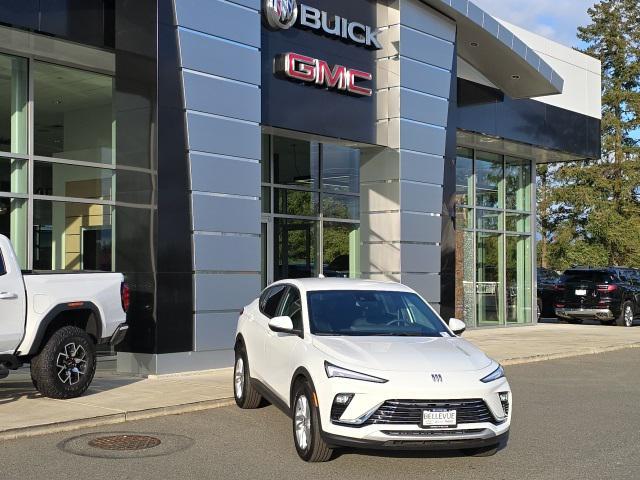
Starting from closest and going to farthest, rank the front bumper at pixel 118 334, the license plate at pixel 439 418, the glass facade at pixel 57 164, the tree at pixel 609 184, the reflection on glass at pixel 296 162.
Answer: the license plate at pixel 439 418 → the front bumper at pixel 118 334 → the glass facade at pixel 57 164 → the reflection on glass at pixel 296 162 → the tree at pixel 609 184

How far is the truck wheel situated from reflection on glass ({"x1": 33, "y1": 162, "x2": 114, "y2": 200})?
472 centimetres

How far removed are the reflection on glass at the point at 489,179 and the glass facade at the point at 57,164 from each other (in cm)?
1146

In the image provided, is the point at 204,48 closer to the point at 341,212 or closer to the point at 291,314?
the point at 291,314

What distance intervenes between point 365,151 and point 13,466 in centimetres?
1151

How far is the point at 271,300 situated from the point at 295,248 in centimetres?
986

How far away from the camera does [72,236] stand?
46.5ft

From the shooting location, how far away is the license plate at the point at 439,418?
6.54 meters

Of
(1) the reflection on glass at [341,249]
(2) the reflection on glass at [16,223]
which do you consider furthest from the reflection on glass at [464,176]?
(2) the reflection on glass at [16,223]

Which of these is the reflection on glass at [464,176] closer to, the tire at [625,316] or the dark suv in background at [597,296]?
the dark suv in background at [597,296]

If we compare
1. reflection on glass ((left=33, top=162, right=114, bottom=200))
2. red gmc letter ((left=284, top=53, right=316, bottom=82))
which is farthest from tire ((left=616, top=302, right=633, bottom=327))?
reflection on glass ((left=33, top=162, right=114, bottom=200))

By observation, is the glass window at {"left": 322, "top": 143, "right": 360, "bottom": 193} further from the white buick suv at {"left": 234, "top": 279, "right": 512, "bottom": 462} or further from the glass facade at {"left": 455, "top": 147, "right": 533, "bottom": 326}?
the white buick suv at {"left": 234, "top": 279, "right": 512, "bottom": 462}

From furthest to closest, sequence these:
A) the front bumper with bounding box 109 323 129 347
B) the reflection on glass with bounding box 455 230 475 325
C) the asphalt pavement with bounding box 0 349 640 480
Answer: the reflection on glass with bounding box 455 230 475 325, the front bumper with bounding box 109 323 129 347, the asphalt pavement with bounding box 0 349 640 480

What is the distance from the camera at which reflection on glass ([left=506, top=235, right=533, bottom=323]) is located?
77.8 ft

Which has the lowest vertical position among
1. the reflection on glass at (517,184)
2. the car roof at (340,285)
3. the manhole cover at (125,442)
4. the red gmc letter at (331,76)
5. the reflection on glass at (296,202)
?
the manhole cover at (125,442)
